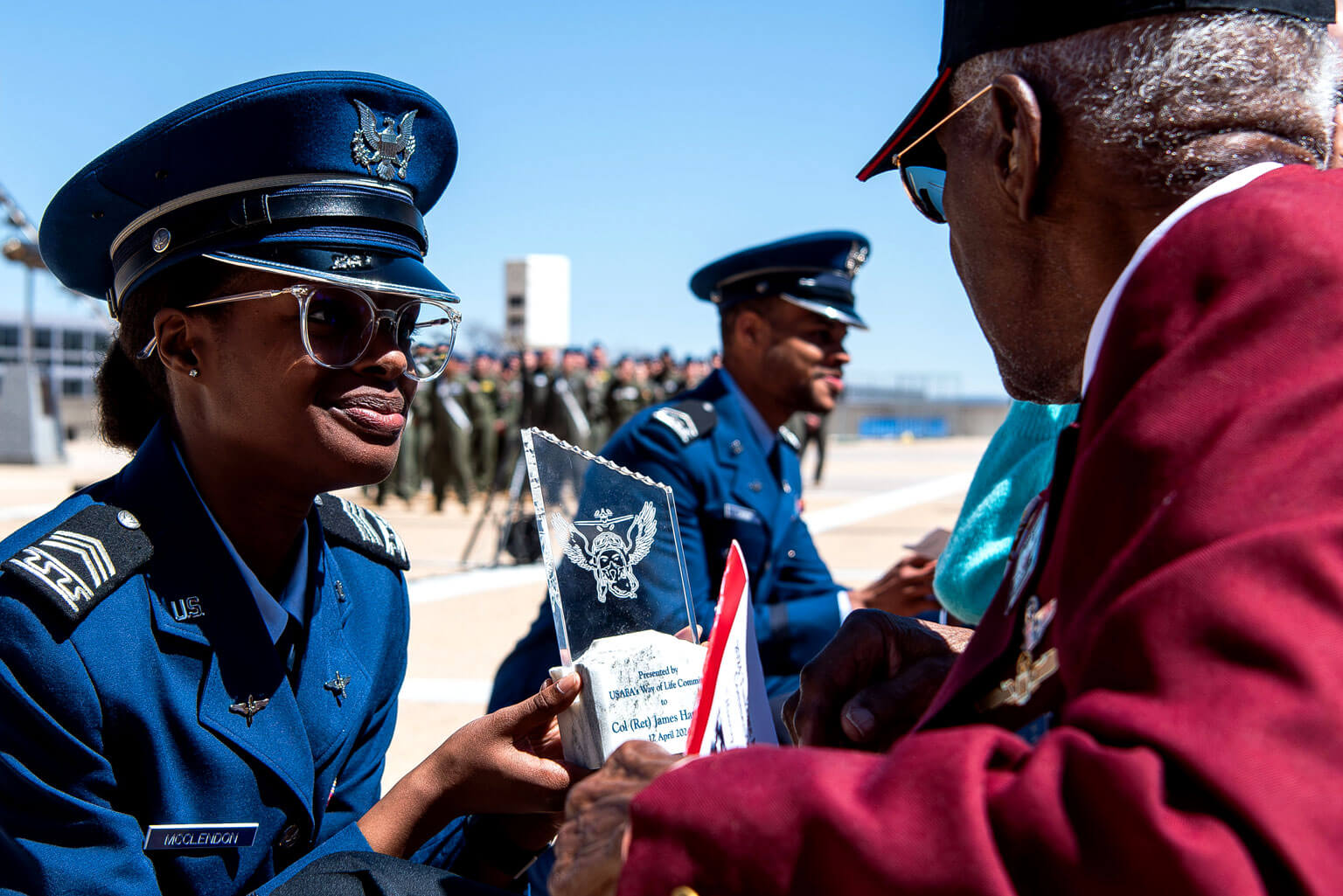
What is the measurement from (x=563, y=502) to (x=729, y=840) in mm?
756

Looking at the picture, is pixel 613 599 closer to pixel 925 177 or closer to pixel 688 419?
pixel 925 177

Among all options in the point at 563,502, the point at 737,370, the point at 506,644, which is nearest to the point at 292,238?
the point at 563,502

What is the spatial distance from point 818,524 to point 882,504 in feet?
11.1

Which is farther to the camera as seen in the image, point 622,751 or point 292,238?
point 292,238

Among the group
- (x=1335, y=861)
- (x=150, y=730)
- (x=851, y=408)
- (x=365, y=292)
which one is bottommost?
(x=851, y=408)

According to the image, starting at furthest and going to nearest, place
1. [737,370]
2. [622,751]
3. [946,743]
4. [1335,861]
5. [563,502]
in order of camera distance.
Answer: [737,370]
[563,502]
[622,751]
[946,743]
[1335,861]

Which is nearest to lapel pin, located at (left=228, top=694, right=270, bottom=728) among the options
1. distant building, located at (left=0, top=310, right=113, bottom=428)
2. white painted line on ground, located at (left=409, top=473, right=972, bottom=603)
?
white painted line on ground, located at (left=409, top=473, right=972, bottom=603)

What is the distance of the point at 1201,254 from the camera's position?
3.18ft

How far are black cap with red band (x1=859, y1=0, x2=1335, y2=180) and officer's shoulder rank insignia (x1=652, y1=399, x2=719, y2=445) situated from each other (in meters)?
2.41

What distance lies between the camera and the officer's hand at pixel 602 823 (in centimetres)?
109

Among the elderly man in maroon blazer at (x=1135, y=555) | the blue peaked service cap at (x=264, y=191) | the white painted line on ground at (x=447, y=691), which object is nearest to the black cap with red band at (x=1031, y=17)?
the elderly man in maroon blazer at (x=1135, y=555)

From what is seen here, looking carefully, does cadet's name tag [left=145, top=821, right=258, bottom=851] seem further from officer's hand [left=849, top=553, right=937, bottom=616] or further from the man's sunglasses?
officer's hand [left=849, top=553, right=937, bottom=616]

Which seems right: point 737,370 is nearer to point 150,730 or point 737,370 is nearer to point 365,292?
point 365,292

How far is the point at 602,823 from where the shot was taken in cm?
112
